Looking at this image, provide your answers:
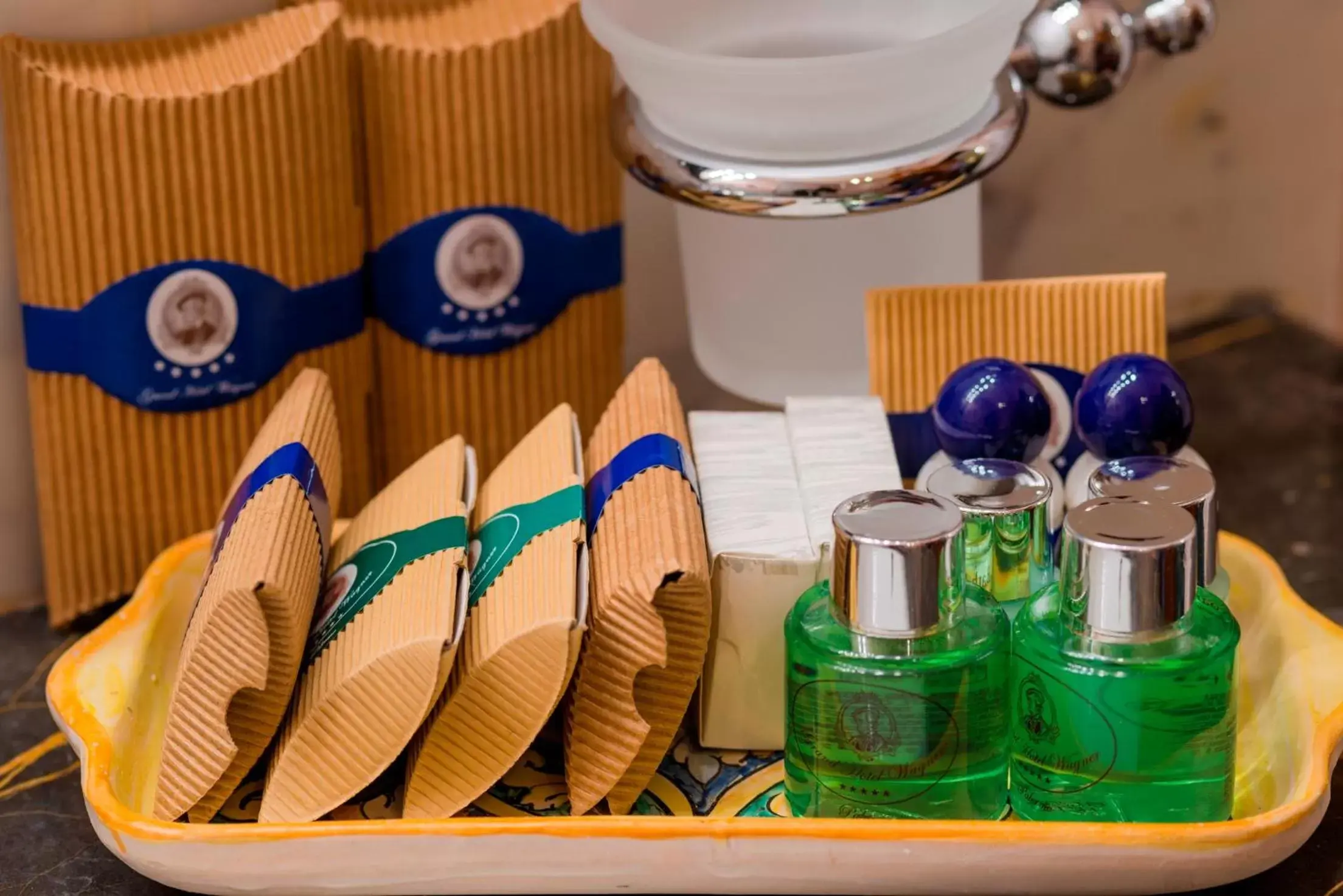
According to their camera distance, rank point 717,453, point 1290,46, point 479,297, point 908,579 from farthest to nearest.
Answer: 1. point 1290,46
2. point 479,297
3. point 717,453
4. point 908,579

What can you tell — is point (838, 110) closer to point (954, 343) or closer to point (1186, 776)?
point (954, 343)

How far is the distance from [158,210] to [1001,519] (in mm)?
390

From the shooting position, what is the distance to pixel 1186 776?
589mm

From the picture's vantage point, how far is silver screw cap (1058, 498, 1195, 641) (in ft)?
1.82

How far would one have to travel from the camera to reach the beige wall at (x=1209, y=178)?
1.06 metres

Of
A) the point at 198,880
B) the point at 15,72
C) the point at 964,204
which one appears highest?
the point at 15,72

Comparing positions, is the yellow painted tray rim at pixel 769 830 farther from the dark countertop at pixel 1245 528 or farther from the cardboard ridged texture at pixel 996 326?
the cardboard ridged texture at pixel 996 326

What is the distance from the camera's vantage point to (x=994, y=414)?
674 millimetres

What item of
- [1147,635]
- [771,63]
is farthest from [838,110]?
[1147,635]

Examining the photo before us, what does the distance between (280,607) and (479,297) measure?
0.88 ft

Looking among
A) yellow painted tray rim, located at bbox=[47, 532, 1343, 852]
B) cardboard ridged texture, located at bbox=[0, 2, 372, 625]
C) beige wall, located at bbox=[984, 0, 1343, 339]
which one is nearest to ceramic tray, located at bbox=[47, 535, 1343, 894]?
yellow painted tray rim, located at bbox=[47, 532, 1343, 852]

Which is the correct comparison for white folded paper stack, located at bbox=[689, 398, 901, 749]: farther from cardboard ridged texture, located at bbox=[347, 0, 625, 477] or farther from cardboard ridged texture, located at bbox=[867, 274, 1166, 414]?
cardboard ridged texture, located at bbox=[347, 0, 625, 477]

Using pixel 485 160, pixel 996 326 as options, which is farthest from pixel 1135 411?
pixel 485 160

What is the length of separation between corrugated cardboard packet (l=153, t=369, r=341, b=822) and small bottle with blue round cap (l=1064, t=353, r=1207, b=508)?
11.9 inches
